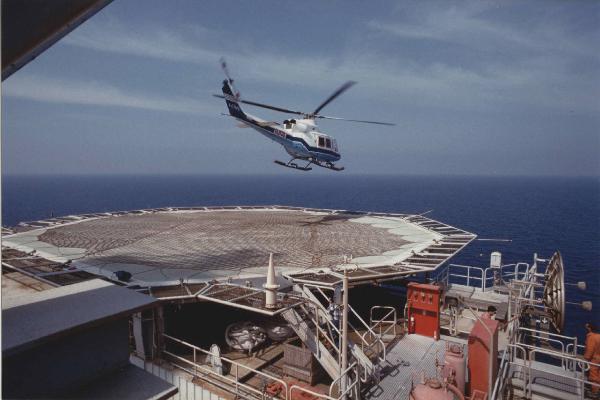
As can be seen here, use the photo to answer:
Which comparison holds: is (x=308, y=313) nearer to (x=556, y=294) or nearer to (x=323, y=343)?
(x=323, y=343)

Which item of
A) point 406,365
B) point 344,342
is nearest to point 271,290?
point 344,342

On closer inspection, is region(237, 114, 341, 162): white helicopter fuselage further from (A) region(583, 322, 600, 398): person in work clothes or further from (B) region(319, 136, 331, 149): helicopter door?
(A) region(583, 322, 600, 398): person in work clothes

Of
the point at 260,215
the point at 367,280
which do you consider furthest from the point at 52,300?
the point at 260,215

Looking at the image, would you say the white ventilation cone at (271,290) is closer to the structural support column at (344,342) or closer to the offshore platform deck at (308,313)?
the offshore platform deck at (308,313)

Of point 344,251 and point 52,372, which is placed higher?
point 52,372

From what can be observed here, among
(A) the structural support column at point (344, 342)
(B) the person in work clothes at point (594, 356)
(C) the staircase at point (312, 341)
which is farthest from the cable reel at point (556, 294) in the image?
(A) the structural support column at point (344, 342)

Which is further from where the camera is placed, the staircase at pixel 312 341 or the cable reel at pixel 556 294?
the cable reel at pixel 556 294

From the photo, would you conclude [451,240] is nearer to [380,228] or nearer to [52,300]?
[380,228]
